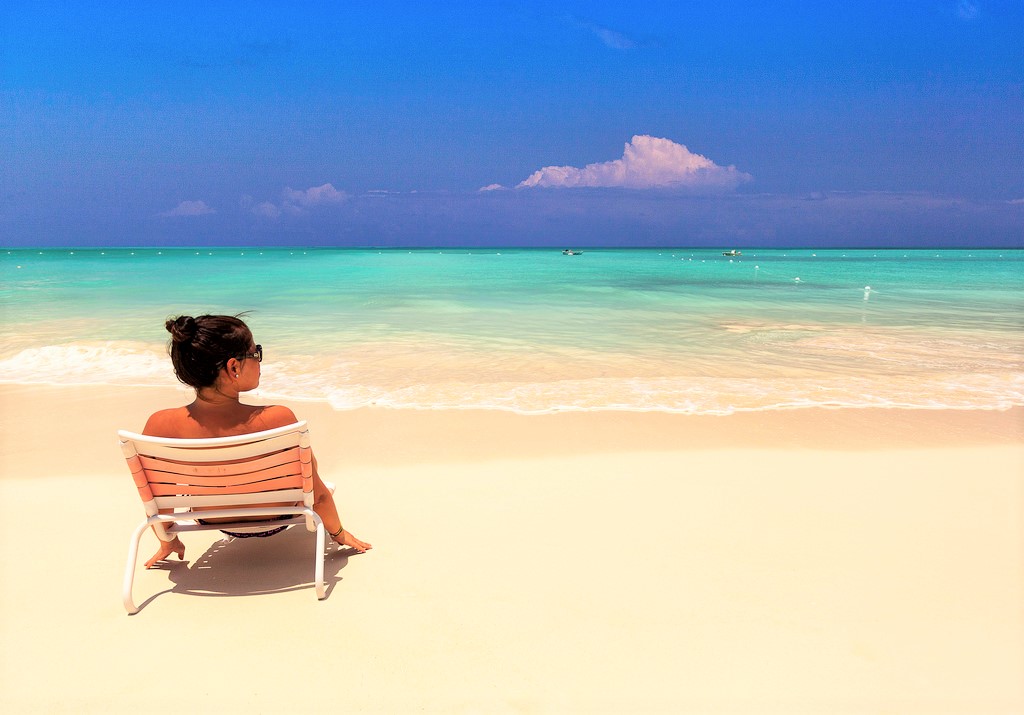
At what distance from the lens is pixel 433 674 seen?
8.81ft

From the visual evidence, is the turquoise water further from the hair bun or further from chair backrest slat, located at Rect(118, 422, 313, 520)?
the hair bun

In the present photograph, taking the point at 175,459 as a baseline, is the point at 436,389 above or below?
below

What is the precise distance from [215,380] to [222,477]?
493 mm

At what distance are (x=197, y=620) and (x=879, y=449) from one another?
5.67 meters

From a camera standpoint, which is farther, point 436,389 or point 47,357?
point 47,357

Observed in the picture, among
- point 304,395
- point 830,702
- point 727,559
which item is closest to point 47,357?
point 304,395

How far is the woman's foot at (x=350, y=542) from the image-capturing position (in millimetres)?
3547

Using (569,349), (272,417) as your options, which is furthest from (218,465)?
(569,349)

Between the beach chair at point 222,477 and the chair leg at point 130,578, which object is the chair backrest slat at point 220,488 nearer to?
the beach chair at point 222,477

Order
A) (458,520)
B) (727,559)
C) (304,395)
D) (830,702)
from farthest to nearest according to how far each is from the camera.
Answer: (304,395)
(458,520)
(727,559)
(830,702)

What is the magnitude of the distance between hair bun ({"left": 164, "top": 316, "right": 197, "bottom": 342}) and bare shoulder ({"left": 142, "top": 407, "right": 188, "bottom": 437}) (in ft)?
1.42

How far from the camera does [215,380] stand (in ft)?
9.99

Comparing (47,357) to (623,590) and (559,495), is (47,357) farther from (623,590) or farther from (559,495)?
(623,590)

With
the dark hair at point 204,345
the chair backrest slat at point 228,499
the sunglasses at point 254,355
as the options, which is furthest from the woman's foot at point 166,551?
the sunglasses at point 254,355
